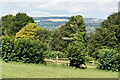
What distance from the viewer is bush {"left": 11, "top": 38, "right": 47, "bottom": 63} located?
94.4 feet

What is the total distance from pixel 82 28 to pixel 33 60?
3258cm

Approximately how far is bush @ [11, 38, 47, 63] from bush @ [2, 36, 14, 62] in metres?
0.54

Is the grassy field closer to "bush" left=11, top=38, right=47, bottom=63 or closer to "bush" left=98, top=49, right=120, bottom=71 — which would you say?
"bush" left=11, top=38, right=47, bottom=63

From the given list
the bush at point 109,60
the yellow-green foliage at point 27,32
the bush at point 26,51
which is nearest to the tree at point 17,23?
the yellow-green foliage at point 27,32

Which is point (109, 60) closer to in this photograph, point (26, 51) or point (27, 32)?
point (26, 51)

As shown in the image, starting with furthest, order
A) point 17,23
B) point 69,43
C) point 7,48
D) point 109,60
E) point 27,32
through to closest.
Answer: point 17,23 → point 27,32 → point 69,43 → point 109,60 → point 7,48

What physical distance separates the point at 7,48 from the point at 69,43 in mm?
17244

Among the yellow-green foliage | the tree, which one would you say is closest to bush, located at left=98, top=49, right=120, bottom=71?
the yellow-green foliage

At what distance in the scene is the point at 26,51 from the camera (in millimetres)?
28797

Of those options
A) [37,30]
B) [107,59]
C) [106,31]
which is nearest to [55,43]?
[37,30]

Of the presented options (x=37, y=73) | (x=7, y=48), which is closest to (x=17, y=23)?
(x=7, y=48)

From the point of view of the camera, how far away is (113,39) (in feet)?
155

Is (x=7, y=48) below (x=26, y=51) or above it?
above

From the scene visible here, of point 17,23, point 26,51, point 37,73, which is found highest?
point 17,23
